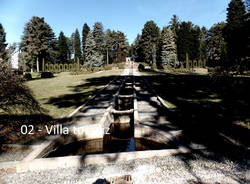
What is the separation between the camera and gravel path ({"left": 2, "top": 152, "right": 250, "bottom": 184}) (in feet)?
10.9

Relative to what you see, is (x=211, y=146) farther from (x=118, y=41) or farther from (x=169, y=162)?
(x=118, y=41)

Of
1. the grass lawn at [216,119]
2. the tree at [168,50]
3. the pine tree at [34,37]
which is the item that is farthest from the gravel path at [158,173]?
the tree at [168,50]

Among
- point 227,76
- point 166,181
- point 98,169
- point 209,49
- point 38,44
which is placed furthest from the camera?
point 209,49

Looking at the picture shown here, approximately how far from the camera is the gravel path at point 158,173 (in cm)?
332

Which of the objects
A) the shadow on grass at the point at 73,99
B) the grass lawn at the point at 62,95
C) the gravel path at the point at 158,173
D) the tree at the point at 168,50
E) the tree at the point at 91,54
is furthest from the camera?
the tree at the point at 91,54

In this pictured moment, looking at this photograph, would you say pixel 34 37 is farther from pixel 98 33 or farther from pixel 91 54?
pixel 98 33

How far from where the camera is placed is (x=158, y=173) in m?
3.56

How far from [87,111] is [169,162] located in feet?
18.6

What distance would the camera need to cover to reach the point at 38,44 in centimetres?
4612

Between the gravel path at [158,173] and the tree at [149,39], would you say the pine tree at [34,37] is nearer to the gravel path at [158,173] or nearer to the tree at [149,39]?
the tree at [149,39]

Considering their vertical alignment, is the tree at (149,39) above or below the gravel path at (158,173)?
above

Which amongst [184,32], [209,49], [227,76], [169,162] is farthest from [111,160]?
[209,49]

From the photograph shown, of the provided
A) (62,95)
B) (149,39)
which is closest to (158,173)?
(62,95)

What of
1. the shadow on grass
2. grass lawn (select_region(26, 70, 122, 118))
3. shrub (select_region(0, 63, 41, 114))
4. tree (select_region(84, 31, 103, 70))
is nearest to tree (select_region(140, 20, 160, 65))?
tree (select_region(84, 31, 103, 70))
